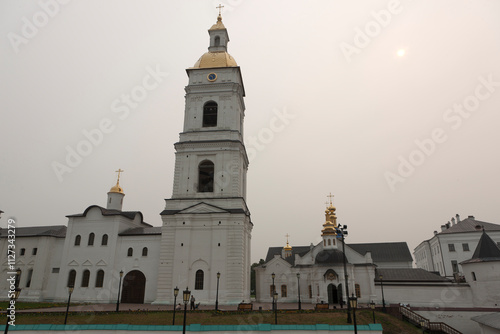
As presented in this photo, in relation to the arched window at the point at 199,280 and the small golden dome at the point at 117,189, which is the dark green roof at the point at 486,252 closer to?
the arched window at the point at 199,280

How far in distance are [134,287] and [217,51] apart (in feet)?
83.9

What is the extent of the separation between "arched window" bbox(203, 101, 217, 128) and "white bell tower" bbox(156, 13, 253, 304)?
10 centimetres

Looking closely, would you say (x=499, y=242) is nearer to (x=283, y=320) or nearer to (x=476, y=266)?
(x=476, y=266)

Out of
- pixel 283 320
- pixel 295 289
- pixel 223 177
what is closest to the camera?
pixel 283 320

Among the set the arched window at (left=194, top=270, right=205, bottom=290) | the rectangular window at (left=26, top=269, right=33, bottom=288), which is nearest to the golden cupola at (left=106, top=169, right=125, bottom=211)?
the rectangular window at (left=26, top=269, right=33, bottom=288)

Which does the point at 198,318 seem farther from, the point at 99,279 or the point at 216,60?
the point at 216,60

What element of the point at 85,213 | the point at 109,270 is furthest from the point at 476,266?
the point at 85,213

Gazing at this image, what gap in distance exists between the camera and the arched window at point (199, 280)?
2914 centimetres

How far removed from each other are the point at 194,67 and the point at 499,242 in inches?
1800

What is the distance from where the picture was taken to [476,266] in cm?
3219

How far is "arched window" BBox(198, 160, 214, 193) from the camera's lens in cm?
3297

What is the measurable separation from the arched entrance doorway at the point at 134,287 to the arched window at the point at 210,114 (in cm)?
1584

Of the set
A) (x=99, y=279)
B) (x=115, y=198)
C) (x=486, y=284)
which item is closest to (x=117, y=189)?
(x=115, y=198)

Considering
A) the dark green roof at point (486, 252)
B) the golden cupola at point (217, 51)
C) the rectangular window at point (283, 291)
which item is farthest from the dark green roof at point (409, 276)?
the golden cupola at point (217, 51)
